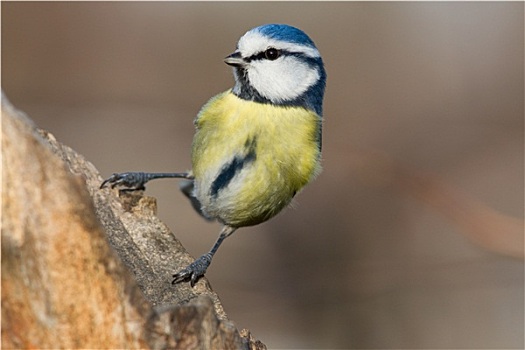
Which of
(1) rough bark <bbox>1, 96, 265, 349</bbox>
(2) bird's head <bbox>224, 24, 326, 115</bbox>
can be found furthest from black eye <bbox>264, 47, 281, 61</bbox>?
(1) rough bark <bbox>1, 96, 265, 349</bbox>

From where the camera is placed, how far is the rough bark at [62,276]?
1256 mm

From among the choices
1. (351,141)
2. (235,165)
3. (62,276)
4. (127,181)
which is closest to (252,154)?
(235,165)

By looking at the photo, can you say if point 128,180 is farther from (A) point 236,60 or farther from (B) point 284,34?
(B) point 284,34

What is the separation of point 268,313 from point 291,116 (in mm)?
2122

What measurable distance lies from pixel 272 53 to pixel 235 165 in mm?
374

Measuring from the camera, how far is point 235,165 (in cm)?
243

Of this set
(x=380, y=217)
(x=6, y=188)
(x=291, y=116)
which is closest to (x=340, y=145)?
(x=380, y=217)

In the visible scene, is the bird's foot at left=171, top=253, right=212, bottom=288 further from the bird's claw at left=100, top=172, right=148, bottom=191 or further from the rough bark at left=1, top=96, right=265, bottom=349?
the rough bark at left=1, top=96, right=265, bottom=349

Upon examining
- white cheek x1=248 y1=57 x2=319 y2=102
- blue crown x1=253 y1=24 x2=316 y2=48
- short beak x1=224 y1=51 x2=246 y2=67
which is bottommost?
white cheek x1=248 y1=57 x2=319 y2=102

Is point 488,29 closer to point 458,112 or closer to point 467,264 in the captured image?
point 458,112

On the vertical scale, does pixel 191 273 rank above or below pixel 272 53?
below

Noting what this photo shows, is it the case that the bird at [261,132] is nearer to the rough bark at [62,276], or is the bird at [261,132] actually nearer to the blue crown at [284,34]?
the blue crown at [284,34]

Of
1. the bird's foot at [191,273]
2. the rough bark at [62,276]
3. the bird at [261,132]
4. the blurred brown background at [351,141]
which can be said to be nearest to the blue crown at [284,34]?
the bird at [261,132]

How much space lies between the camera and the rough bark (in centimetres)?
126
